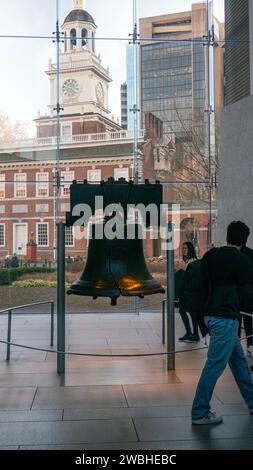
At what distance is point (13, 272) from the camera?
39.9 ft

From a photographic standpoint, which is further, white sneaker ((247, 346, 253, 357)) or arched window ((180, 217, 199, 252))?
arched window ((180, 217, 199, 252))

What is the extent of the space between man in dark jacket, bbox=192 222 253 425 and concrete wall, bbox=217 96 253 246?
388 centimetres

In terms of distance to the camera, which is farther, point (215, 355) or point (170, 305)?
point (170, 305)

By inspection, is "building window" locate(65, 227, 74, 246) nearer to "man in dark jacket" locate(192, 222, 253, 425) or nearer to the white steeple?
the white steeple

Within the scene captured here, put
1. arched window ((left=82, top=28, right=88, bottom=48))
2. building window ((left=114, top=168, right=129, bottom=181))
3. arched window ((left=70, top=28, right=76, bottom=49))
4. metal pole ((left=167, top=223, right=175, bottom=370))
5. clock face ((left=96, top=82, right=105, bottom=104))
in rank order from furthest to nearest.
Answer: clock face ((left=96, top=82, right=105, bottom=104)), building window ((left=114, top=168, right=129, bottom=181)), arched window ((left=82, top=28, right=88, bottom=48)), arched window ((left=70, top=28, right=76, bottom=49)), metal pole ((left=167, top=223, right=175, bottom=370))

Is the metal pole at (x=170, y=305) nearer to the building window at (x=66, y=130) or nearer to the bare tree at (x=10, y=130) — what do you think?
the building window at (x=66, y=130)

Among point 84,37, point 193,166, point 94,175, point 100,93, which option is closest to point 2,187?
point 94,175

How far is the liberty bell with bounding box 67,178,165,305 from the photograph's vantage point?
3.57 meters

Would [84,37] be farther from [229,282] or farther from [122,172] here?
[229,282]

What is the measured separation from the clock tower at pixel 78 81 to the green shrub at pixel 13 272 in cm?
288

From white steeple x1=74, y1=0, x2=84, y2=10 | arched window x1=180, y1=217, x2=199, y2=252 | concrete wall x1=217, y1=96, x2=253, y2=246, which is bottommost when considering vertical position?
arched window x1=180, y1=217, x2=199, y2=252

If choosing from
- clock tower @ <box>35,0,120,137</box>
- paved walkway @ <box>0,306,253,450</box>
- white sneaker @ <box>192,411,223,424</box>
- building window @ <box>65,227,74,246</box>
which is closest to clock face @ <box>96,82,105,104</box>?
clock tower @ <box>35,0,120,137</box>

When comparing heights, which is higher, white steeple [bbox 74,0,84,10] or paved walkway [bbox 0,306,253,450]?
white steeple [bbox 74,0,84,10]

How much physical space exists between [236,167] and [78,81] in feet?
18.5
